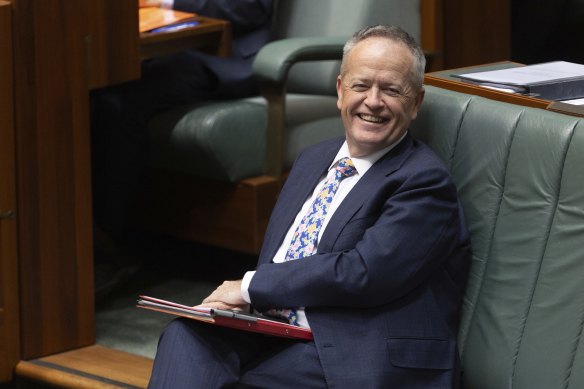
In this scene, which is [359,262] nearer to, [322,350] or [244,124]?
[322,350]

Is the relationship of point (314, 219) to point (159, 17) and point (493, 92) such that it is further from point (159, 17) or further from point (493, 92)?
point (159, 17)

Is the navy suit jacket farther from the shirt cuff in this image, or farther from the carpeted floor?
the carpeted floor

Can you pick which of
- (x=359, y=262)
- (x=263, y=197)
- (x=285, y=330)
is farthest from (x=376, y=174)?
(x=263, y=197)

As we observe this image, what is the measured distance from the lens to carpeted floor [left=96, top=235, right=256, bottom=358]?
3037 millimetres

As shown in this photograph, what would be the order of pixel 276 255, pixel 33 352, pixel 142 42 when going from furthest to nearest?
pixel 142 42 < pixel 33 352 < pixel 276 255

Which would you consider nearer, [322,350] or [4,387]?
[322,350]

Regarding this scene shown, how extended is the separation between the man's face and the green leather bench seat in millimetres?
1039

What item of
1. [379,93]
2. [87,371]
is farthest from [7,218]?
[379,93]

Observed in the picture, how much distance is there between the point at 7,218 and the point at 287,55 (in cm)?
79

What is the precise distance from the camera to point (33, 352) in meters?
2.79

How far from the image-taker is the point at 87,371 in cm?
275

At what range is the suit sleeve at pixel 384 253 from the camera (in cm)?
200

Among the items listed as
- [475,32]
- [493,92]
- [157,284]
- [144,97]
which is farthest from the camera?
[475,32]

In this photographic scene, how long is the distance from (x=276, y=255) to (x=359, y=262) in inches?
9.8
